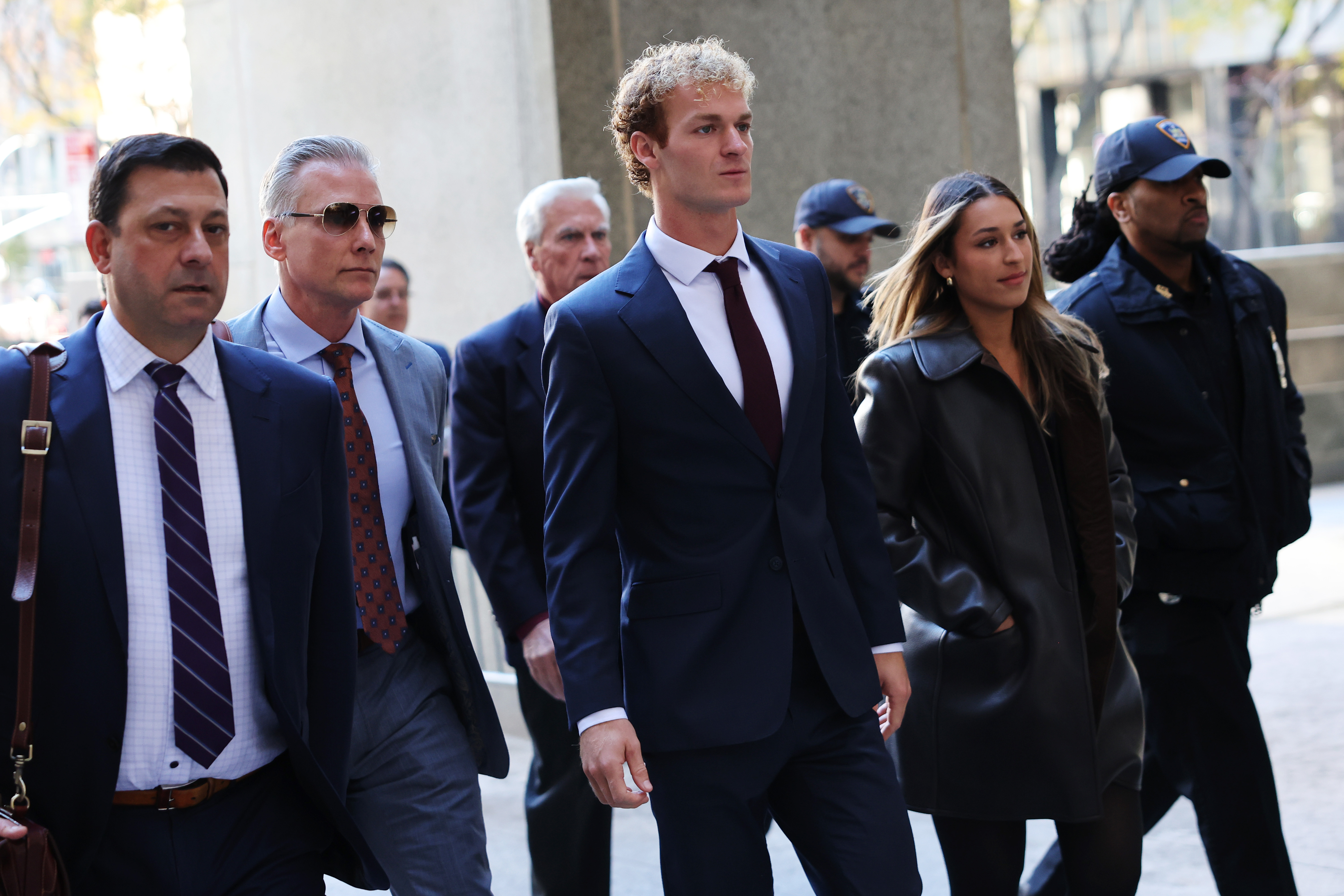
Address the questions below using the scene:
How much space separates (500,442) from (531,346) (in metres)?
0.32

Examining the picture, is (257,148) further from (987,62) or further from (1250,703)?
(1250,703)

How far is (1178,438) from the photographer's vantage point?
175 inches

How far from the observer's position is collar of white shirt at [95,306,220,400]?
280 cm

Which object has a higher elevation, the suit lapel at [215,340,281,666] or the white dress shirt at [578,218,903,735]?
the white dress shirt at [578,218,903,735]

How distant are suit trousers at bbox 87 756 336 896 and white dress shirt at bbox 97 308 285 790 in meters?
0.06

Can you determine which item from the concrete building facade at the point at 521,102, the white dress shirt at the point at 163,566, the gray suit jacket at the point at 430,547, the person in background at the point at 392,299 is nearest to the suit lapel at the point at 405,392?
the gray suit jacket at the point at 430,547

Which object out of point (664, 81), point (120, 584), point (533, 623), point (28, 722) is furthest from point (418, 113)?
point (28, 722)

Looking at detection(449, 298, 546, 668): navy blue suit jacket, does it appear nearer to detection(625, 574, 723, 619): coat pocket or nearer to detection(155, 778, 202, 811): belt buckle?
detection(625, 574, 723, 619): coat pocket

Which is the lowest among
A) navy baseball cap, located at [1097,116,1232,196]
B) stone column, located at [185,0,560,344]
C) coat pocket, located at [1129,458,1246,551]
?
coat pocket, located at [1129,458,1246,551]

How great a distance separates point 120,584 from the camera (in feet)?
8.75

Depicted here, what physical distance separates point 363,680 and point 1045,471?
1751 millimetres

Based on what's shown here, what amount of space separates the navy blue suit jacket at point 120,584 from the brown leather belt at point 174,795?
7cm

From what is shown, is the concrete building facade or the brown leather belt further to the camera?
the concrete building facade

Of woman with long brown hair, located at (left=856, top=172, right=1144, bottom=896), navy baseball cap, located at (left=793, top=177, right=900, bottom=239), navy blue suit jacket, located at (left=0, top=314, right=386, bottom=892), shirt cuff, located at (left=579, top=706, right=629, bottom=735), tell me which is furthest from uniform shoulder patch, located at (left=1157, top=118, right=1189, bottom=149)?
navy blue suit jacket, located at (left=0, top=314, right=386, bottom=892)
